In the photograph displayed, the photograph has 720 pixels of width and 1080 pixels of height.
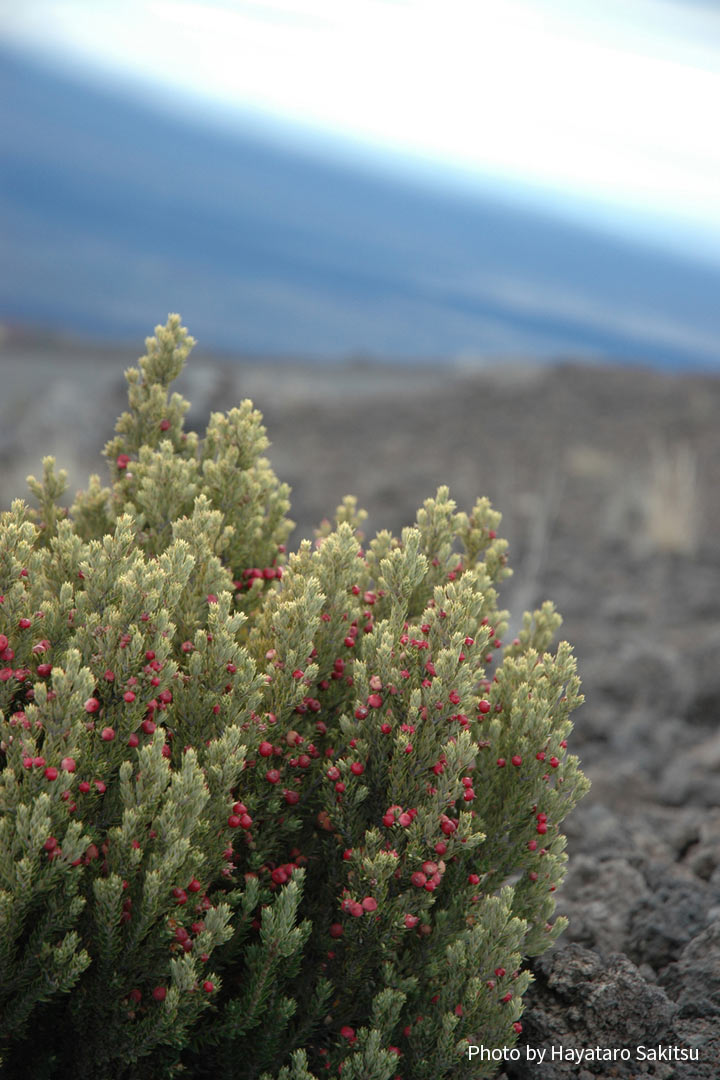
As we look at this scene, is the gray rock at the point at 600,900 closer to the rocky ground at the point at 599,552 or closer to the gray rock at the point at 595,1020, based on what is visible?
the rocky ground at the point at 599,552

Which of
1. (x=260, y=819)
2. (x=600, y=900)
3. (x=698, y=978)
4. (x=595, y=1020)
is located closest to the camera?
(x=260, y=819)

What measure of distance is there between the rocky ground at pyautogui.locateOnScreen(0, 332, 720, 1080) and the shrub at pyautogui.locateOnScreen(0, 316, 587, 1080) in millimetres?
532

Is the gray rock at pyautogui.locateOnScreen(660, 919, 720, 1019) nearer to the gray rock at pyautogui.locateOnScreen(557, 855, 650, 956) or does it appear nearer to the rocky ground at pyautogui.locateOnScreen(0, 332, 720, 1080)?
Answer: the rocky ground at pyautogui.locateOnScreen(0, 332, 720, 1080)

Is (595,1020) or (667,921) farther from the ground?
(667,921)

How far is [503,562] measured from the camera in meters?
2.95

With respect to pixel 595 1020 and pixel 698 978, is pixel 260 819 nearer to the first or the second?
pixel 595 1020

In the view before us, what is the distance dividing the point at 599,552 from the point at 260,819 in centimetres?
817

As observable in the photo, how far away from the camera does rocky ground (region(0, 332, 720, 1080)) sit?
2.67 m

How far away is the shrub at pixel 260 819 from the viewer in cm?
198

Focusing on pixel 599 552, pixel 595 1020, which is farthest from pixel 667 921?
pixel 599 552

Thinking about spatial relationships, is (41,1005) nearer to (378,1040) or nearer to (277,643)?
(378,1040)

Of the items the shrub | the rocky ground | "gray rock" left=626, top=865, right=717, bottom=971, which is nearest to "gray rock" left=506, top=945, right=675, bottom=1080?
the rocky ground

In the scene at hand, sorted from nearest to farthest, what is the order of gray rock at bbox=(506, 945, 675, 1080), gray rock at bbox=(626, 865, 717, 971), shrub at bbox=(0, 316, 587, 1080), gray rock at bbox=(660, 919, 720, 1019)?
shrub at bbox=(0, 316, 587, 1080) → gray rock at bbox=(506, 945, 675, 1080) → gray rock at bbox=(660, 919, 720, 1019) → gray rock at bbox=(626, 865, 717, 971)

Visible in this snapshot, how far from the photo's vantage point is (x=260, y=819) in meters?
2.27
